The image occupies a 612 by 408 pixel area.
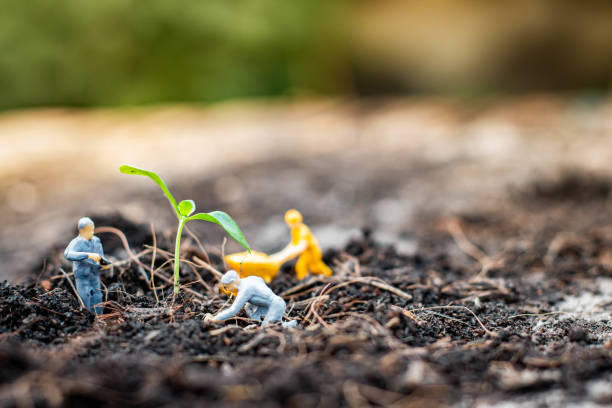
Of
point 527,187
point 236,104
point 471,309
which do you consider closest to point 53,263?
point 471,309

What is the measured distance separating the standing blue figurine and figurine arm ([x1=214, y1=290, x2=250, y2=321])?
458 mm

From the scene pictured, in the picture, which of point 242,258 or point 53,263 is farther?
point 53,263

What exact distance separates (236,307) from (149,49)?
7056mm

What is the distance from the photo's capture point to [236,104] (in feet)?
27.7

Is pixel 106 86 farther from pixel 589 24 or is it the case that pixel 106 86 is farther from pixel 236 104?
pixel 589 24

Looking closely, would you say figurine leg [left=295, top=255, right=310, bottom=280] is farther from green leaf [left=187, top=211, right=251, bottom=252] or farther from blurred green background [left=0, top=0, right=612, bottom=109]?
blurred green background [left=0, top=0, right=612, bottom=109]

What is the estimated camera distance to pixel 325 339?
1725 mm

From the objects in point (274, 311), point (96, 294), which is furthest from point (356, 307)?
point (96, 294)

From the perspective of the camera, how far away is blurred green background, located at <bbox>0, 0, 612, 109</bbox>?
7.92m

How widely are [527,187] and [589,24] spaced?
19.6 feet

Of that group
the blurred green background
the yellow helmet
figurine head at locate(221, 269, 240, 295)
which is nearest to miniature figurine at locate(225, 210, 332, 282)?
the yellow helmet

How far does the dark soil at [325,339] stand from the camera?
1.47m

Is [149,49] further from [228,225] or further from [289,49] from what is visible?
[228,225]

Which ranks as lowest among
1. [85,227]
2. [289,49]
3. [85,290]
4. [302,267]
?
[302,267]
